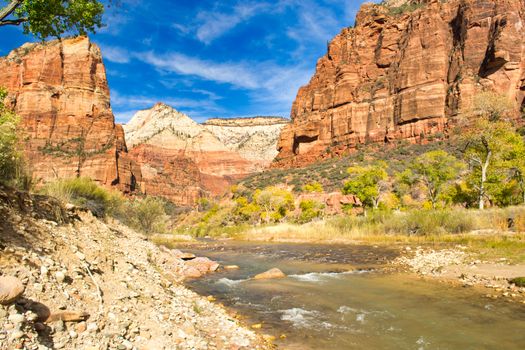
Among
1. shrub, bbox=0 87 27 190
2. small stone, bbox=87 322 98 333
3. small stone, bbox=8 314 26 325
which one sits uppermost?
shrub, bbox=0 87 27 190

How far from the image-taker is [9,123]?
11.6 meters

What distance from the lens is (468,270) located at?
45.1 feet

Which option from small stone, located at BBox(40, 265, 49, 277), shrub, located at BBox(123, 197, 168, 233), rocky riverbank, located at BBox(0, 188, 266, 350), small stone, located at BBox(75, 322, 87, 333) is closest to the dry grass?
rocky riverbank, located at BBox(0, 188, 266, 350)

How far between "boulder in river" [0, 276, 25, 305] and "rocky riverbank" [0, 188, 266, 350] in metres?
0.09

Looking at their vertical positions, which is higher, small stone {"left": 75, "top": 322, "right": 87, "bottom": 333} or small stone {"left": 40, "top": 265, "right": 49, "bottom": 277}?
small stone {"left": 40, "top": 265, "right": 49, "bottom": 277}

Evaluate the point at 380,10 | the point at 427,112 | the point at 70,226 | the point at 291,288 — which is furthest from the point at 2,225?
the point at 380,10

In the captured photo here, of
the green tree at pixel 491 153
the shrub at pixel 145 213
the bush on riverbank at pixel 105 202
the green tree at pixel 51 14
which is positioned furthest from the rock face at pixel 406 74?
the green tree at pixel 51 14

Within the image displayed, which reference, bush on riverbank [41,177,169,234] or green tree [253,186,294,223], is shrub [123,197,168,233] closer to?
bush on riverbank [41,177,169,234]

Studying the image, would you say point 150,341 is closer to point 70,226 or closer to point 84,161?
point 70,226

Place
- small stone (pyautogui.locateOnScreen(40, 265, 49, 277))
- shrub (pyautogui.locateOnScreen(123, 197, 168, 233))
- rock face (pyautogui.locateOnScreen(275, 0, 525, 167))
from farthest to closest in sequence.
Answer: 1. rock face (pyautogui.locateOnScreen(275, 0, 525, 167))
2. shrub (pyautogui.locateOnScreen(123, 197, 168, 233))
3. small stone (pyautogui.locateOnScreen(40, 265, 49, 277))

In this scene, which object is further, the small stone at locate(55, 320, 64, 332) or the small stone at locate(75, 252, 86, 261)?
the small stone at locate(75, 252, 86, 261)

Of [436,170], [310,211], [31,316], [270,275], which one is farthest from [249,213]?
[31,316]

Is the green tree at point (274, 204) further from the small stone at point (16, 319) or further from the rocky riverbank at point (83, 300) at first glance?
the small stone at point (16, 319)

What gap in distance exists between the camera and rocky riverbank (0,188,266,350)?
503cm
